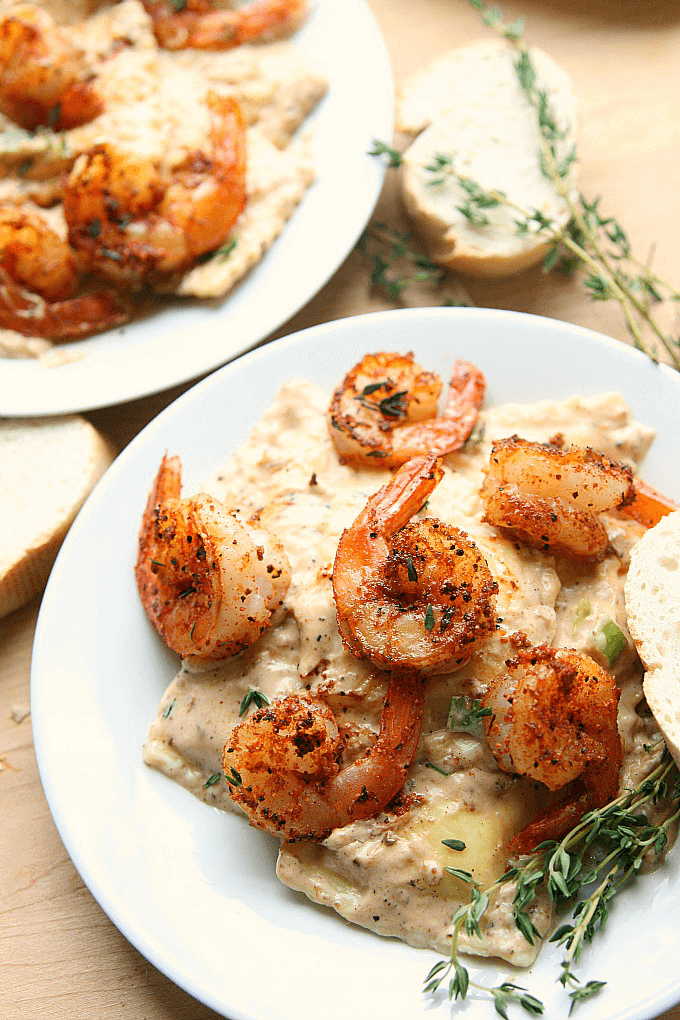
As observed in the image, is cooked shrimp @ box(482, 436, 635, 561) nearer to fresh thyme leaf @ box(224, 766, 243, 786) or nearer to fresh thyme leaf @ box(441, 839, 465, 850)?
fresh thyme leaf @ box(441, 839, 465, 850)

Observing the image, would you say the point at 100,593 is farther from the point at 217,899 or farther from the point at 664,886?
the point at 664,886

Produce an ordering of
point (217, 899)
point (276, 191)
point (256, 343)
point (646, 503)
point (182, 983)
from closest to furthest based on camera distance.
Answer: point (182, 983), point (217, 899), point (646, 503), point (256, 343), point (276, 191)

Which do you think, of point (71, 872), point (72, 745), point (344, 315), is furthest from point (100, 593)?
point (344, 315)

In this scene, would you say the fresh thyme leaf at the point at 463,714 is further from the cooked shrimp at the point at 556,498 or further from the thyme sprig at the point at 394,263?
the thyme sprig at the point at 394,263

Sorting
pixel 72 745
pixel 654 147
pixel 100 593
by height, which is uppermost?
pixel 654 147

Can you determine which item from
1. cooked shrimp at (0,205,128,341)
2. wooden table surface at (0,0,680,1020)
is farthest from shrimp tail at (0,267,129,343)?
wooden table surface at (0,0,680,1020)

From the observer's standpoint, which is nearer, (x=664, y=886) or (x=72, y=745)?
Answer: (x=664, y=886)
